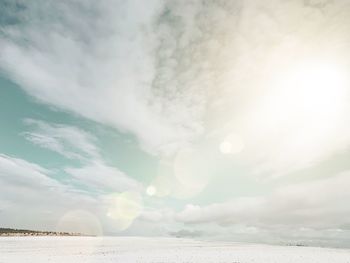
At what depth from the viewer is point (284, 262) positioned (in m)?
33.3

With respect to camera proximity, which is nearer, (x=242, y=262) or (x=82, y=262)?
(x=82, y=262)

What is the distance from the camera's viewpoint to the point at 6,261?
29.0m

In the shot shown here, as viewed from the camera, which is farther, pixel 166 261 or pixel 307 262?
pixel 307 262

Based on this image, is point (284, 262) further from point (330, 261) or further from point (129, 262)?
point (129, 262)

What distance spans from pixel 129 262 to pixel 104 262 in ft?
8.18

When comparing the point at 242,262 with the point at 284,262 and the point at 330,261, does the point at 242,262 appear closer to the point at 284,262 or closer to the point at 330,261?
the point at 284,262

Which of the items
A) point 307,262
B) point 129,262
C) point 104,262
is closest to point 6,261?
point 104,262

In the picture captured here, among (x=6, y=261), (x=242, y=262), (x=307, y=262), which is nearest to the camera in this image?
(x=6, y=261)

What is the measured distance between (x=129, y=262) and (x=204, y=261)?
314 inches

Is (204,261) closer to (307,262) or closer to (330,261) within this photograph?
(307,262)

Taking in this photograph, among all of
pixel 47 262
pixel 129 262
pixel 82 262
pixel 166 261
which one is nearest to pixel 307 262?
pixel 166 261

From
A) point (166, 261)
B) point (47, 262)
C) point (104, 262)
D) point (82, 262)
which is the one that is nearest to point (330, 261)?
point (166, 261)

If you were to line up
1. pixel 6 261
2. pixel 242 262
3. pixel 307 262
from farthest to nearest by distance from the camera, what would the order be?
pixel 307 262 → pixel 242 262 → pixel 6 261

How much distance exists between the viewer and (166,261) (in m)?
30.8
